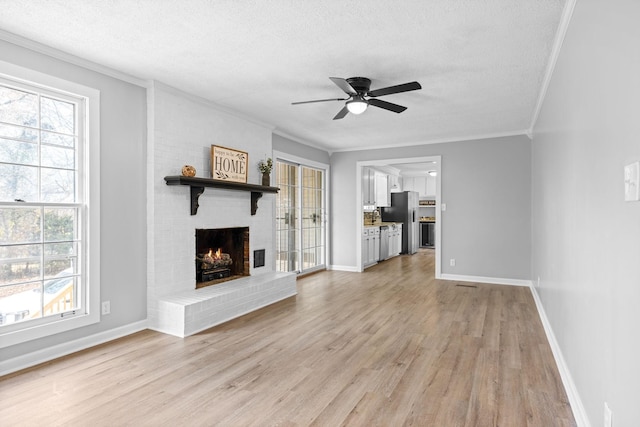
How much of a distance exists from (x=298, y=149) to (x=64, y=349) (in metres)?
4.53

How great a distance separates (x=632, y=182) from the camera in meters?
1.24

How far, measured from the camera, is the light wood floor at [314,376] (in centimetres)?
220

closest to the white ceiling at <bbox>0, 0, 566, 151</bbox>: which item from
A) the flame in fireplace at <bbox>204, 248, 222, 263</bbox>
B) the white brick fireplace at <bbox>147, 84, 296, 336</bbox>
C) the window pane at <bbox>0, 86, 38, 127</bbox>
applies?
the white brick fireplace at <bbox>147, 84, 296, 336</bbox>

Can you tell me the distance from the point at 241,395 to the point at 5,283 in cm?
200

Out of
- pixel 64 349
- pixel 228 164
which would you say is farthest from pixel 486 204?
pixel 64 349

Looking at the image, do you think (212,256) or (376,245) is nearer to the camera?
(212,256)

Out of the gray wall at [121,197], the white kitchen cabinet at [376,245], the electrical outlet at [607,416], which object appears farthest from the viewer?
the white kitchen cabinet at [376,245]

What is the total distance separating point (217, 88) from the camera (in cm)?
396

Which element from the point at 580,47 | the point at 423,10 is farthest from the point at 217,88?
the point at 580,47

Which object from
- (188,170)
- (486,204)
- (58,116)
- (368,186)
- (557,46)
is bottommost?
(486,204)

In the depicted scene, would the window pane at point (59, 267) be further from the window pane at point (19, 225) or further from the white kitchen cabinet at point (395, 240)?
the white kitchen cabinet at point (395, 240)

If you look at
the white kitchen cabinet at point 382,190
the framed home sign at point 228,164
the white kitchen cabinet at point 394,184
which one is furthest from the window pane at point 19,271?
the white kitchen cabinet at point 394,184

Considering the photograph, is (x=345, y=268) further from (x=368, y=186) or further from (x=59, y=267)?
(x=59, y=267)

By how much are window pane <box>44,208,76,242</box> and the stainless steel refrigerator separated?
329 inches
